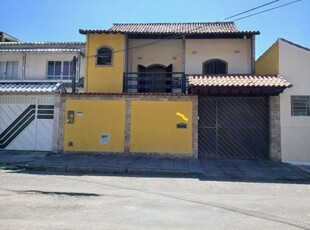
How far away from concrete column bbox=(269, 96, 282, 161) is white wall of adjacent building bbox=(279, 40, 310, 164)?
6.9 inches

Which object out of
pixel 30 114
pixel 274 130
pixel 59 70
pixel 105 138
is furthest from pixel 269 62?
pixel 30 114

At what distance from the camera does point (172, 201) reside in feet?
22.4

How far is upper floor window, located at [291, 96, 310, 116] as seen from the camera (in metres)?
14.0

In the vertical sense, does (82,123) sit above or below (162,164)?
above

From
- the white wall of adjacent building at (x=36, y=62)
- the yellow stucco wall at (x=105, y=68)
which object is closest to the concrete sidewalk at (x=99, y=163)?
the yellow stucco wall at (x=105, y=68)

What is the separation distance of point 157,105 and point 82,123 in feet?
12.4

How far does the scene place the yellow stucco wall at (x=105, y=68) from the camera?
16.3 m

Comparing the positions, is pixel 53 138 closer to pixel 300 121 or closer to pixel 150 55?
pixel 150 55

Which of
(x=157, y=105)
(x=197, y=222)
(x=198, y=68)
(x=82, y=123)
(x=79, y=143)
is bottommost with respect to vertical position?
(x=197, y=222)

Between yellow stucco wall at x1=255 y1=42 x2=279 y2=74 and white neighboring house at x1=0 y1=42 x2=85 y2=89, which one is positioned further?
white neighboring house at x1=0 y1=42 x2=85 y2=89

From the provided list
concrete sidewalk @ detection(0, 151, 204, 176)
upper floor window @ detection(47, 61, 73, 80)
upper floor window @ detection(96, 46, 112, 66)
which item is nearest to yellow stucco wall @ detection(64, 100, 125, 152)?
concrete sidewalk @ detection(0, 151, 204, 176)

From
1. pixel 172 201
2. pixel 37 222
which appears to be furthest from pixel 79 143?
pixel 37 222

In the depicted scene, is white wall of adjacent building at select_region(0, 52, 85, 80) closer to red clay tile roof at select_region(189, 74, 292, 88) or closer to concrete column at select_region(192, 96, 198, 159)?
concrete column at select_region(192, 96, 198, 159)

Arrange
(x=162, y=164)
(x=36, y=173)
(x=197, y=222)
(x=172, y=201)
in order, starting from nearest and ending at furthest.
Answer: (x=197, y=222), (x=172, y=201), (x=36, y=173), (x=162, y=164)
